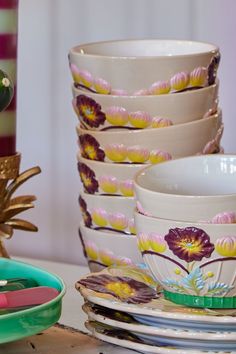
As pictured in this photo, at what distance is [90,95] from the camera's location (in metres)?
0.81

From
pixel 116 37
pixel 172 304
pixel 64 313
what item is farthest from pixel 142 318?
pixel 116 37

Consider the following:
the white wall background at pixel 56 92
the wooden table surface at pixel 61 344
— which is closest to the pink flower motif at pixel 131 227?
the wooden table surface at pixel 61 344

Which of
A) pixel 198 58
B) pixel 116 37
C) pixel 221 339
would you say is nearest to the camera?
pixel 221 339

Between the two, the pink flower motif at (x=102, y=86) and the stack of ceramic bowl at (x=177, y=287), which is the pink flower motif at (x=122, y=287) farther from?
the pink flower motif at (x=102, y=86)

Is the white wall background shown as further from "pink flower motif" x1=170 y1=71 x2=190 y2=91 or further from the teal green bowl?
the teal green bowl

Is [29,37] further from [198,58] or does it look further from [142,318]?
[142,318]

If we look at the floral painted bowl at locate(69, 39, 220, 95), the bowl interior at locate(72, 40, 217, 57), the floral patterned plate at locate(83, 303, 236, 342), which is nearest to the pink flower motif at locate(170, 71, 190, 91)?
the floral painted bowl at locate(69, 39, 220, 95)

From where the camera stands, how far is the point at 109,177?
0.81m

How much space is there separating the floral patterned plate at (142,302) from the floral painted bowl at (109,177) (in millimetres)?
82

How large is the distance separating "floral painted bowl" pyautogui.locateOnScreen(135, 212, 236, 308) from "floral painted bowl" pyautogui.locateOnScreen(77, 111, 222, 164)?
0.42 ft

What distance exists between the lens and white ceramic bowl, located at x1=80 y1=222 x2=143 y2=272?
0.81 meters

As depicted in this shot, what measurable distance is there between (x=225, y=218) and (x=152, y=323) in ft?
0.30

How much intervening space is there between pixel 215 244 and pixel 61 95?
1.92 feet

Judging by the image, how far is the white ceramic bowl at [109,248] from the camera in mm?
812
